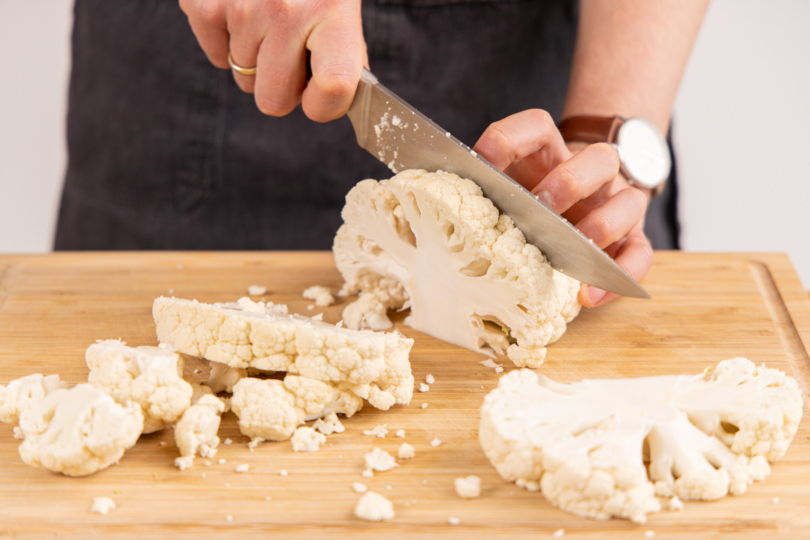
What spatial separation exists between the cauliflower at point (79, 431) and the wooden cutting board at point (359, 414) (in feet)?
0.16

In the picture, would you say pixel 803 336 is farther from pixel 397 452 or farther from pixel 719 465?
pixel 397 452

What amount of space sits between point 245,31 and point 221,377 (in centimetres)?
83

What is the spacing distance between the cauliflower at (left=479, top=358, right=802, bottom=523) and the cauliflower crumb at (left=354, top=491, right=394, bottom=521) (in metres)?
0.21

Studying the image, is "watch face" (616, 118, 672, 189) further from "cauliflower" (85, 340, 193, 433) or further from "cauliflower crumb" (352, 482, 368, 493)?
"cauliflower" (85, 340, 193, 433)

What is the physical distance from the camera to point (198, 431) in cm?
131

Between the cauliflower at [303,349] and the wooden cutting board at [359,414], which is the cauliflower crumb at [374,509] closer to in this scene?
the wooden cutting board at [359,414]

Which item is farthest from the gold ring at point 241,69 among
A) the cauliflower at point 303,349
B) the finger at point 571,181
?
the finger at point 571,181

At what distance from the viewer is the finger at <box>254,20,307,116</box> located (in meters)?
1.67

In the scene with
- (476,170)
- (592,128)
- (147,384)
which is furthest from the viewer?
(592,128)

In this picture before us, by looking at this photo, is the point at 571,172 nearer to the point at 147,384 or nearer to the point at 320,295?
the point at 320,295

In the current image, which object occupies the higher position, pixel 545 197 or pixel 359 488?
pixel 545 197

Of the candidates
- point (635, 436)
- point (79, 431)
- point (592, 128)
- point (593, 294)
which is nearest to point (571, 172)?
point (593, 294)

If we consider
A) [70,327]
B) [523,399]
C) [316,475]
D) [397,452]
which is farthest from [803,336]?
[70,327]

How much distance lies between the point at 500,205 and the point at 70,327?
3.67 ft
